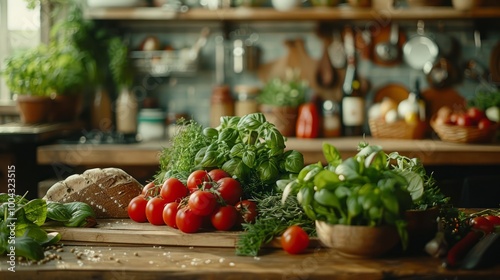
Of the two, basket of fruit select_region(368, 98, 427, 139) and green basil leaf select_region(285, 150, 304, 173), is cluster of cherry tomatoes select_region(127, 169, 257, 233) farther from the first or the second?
basket of fruit select_region(368, 98, 427, 139)

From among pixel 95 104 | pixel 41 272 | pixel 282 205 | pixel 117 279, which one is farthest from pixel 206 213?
pixel 95 104

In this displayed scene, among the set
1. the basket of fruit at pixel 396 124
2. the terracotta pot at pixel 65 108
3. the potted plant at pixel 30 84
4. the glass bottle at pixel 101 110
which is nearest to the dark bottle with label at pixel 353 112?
the basket of fruit at pixel 396 124

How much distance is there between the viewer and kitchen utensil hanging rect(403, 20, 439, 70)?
4.75 metres

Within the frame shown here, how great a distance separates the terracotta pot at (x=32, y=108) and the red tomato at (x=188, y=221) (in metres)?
2.62

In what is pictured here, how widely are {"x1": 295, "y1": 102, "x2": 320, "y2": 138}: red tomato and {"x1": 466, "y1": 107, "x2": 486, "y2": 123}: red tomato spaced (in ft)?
3.08

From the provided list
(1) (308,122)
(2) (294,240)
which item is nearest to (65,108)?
(1) (308,122)

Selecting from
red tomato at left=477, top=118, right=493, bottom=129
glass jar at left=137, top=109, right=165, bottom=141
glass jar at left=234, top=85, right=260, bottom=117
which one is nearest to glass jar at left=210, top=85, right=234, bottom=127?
glass jar at left=234, top=85, right=260, bottom=117

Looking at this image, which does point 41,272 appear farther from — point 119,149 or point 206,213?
point 119,149

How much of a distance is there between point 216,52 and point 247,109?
0.50 meters

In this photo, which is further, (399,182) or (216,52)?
(216,52)

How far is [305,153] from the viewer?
12.9 ft

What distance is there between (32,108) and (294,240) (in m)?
2.92

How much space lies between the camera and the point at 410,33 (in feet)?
15.7

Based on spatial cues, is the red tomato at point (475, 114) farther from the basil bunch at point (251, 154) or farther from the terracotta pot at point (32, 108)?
the terracotta pot at point (32, 108)
